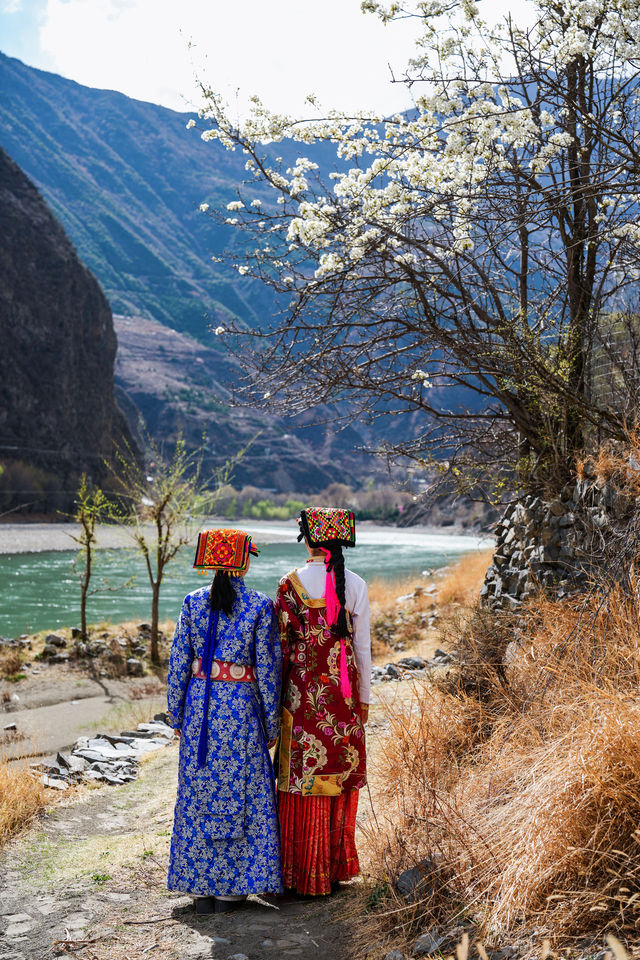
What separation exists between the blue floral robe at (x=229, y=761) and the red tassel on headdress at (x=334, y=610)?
0.91 feet

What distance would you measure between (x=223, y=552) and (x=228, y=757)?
0.93m

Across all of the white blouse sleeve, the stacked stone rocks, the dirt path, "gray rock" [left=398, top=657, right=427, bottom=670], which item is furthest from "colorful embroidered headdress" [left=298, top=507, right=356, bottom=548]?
"gray rock" [left=398, top=657, right=427, bottom=670]

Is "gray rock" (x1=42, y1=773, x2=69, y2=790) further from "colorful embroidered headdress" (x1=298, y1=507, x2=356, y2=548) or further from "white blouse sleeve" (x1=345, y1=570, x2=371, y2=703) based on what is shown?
"colorful embroidered headdress" (x1=298, y1=507, x2=356, y2=548)

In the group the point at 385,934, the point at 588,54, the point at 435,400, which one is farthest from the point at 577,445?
the point at 435,400

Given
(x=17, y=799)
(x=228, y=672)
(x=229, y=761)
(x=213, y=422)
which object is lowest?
(x=17, y=799)

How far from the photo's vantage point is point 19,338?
67062 millimetres

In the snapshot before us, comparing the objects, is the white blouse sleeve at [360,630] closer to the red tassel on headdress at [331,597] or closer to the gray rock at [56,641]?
the red tassel on headdress at [331,597]

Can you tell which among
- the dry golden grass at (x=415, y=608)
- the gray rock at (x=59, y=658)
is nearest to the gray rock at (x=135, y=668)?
the gray rock at (x=59, y=658)

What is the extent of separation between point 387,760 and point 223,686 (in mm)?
1382

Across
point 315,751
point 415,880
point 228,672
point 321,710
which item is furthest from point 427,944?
point 228,672

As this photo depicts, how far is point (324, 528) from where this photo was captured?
4016 millimetres

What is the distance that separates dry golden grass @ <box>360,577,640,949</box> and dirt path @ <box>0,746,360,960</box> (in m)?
0.39

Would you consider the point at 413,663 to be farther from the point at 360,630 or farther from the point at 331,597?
the point at 331,597

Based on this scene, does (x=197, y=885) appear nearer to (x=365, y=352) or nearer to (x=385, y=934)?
(x=385, y=934)
